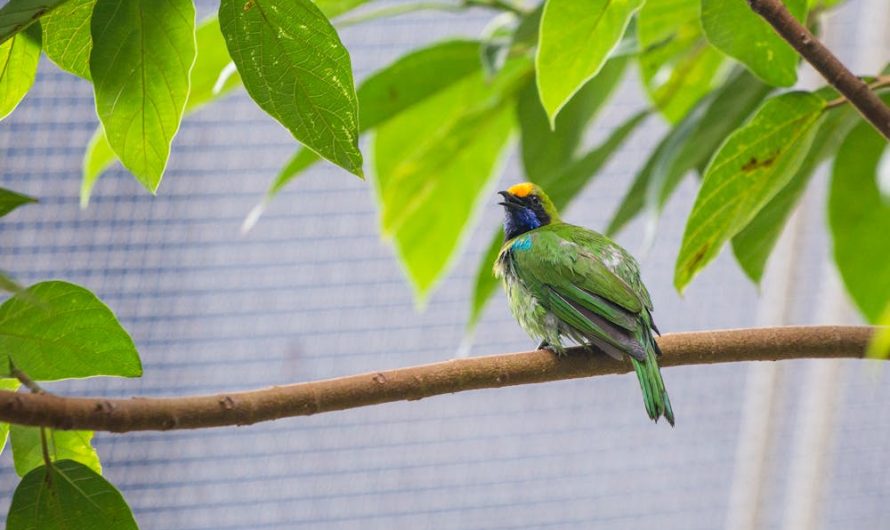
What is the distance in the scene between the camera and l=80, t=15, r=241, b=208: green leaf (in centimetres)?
139

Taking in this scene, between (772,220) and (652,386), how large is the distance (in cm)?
26

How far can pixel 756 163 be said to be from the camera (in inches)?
38.2

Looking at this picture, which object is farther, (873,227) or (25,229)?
(25,229)

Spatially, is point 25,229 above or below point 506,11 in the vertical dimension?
below

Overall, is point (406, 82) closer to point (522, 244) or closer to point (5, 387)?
point (522, 244)

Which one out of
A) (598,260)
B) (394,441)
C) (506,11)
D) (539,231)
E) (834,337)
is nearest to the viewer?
(834,337)

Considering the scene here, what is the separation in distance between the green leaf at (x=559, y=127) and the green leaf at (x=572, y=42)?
604mm

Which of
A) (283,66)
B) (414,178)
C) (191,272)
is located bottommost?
(191,272)

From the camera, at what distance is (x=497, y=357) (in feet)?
2.60

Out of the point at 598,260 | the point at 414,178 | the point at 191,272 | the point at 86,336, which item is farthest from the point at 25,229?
the point at 86,336

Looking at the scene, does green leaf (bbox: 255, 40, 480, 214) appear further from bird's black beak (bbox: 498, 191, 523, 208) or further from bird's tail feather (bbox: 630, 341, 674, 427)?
bird's tail feather (bbox: 630, 341, 674, 427)

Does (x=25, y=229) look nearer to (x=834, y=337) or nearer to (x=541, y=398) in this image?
(x=541, y=398)

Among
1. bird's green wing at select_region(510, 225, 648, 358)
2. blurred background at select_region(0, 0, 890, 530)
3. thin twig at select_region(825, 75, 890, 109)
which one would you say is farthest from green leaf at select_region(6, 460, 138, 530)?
blurred background at select_region(0, 0, 890, 530)

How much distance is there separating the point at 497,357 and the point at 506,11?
0.90 meters
